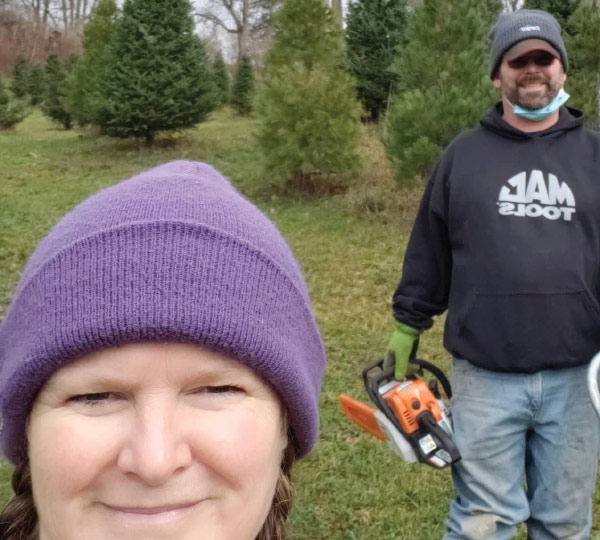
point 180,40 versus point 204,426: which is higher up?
point 180,40

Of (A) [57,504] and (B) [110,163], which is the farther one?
(B) [110,163]

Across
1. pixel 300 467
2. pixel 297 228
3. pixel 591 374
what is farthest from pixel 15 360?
pixel 297 228

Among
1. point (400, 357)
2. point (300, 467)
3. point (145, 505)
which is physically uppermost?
point (145, 505)

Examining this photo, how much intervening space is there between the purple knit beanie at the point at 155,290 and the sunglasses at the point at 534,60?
6.00 ft

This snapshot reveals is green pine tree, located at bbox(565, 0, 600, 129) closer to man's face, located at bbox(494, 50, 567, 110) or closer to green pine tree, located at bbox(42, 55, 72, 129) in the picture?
man's face, located at bbox(494, 50, 567, 110)

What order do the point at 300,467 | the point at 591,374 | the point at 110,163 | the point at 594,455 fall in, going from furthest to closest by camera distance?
the point at 110,163 → the point at 300,467 → the point at 594,455 → the point at 591,374

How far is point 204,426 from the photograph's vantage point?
0.95 meters

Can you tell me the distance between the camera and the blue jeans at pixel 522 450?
247cm

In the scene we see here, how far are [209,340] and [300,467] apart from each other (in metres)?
2.92

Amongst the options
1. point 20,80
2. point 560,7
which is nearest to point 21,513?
point 560,7

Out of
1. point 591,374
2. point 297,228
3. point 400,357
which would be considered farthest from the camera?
point 297,228

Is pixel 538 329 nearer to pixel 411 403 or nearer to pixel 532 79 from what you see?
pixel 411 403

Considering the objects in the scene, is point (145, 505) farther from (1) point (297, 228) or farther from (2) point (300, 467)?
(1) point (297, 228)

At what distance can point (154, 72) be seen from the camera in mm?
13883
